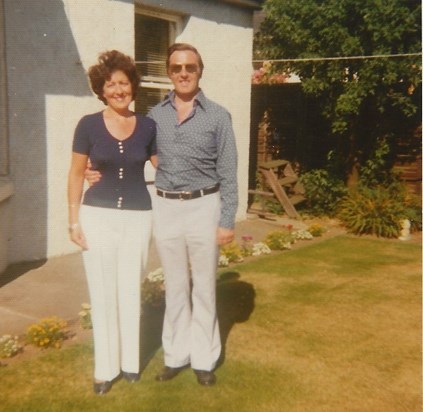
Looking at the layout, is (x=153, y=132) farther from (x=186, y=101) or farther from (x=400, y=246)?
(x=400, y=246)

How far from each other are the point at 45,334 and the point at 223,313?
1.72 metres

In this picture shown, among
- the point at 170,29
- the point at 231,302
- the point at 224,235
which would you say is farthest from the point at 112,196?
the point at 170,29

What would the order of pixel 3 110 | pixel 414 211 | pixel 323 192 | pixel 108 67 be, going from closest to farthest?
pixel 108 67
pixel 3 110
pixel 414 211
pixel 323 192

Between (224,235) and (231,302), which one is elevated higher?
(224,235)

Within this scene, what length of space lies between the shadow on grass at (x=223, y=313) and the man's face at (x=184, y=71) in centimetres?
211

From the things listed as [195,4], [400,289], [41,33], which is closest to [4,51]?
[41,33]

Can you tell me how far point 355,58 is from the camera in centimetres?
932

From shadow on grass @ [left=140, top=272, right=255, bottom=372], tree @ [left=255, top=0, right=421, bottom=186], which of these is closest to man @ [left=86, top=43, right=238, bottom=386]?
shadow on grass @ [left=140, top=272, right=255, bottom=372]

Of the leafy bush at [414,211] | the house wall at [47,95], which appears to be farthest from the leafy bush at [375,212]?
the house wall at [47,95]

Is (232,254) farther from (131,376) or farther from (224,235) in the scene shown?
(224,235)

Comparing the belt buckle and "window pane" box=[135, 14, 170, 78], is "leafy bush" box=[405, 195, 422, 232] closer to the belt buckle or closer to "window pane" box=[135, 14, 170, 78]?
"window pane" box=[135, 14, 170, 78]

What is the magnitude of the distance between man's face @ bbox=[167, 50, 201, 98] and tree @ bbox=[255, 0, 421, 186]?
6.29 m

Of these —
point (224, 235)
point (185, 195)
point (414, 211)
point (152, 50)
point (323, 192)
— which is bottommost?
point (414, 211)

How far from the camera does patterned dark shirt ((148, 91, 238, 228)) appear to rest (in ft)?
12.0
